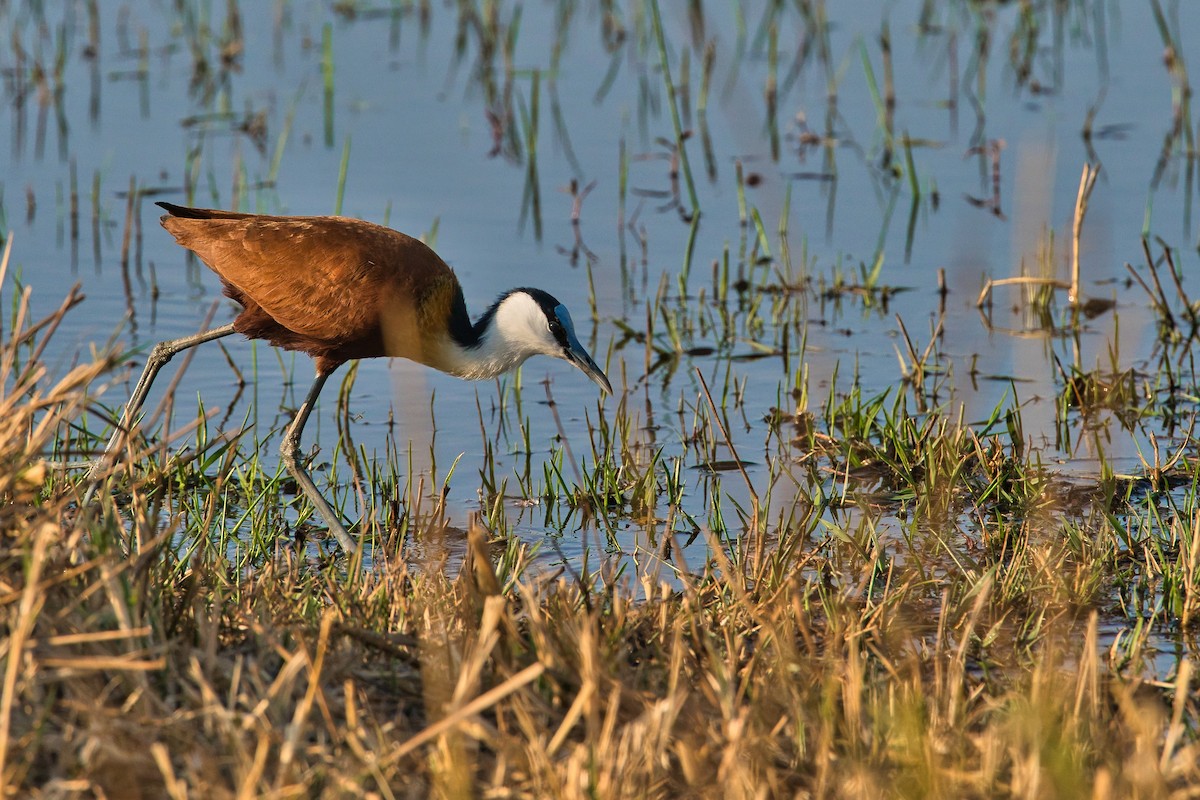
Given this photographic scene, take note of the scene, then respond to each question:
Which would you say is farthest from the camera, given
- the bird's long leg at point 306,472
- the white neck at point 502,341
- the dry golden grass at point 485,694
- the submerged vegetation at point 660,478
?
the white neck at point 502,341

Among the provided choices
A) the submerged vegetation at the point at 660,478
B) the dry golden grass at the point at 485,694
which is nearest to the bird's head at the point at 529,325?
the submerged vegetation at the point at 660,478

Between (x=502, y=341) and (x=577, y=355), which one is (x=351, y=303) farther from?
(x=577, y=355)

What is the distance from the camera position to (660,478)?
5.18 meters

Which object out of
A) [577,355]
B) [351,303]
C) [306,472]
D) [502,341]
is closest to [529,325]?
[502,341]

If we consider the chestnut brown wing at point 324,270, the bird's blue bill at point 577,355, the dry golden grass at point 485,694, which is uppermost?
the chestnut brown wing at point 324,270

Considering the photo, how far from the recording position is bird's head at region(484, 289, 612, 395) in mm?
5305

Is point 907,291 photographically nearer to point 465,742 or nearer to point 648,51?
point 648,51

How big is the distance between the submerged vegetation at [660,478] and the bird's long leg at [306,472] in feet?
0.27

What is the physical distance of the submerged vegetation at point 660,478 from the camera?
2.67 m

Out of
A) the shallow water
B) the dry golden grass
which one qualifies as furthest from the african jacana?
the dry golden grass

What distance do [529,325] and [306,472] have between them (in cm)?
88

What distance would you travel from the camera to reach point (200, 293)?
7.11 meters

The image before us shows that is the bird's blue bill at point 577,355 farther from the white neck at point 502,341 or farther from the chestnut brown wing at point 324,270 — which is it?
the chestnut brown wing at point 324,270

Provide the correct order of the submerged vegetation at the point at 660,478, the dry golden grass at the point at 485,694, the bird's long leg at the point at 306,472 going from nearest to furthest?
the dry golden grass at the point at 485,694 < the submerged vegetation at the point at 660,478 < the bird's long leg at the point at 306,472
